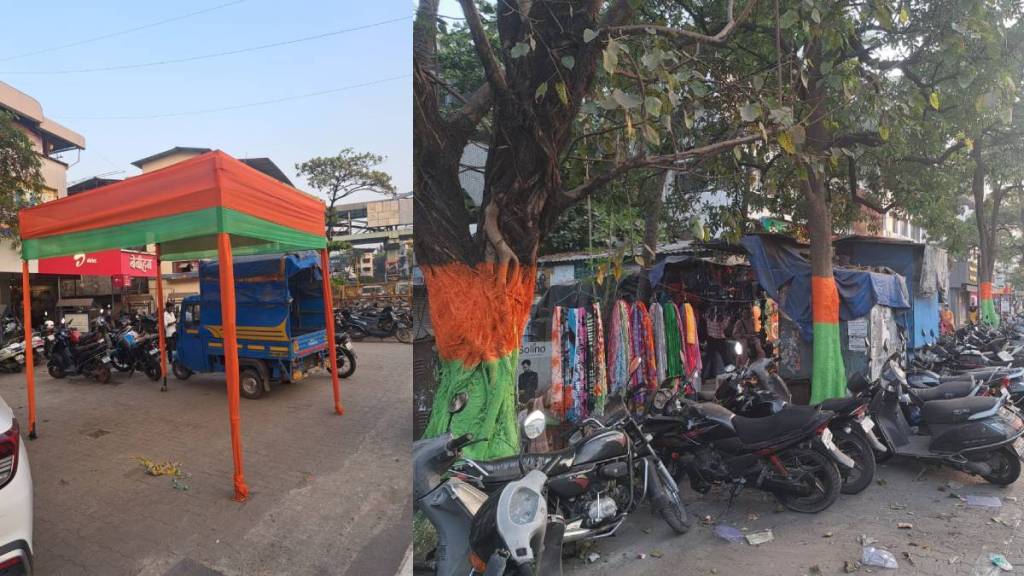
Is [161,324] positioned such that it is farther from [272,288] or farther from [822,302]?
[822,302]

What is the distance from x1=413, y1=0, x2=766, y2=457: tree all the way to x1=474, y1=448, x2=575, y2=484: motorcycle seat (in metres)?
0.06

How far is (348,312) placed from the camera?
195 cm

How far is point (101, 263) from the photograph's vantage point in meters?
2.14

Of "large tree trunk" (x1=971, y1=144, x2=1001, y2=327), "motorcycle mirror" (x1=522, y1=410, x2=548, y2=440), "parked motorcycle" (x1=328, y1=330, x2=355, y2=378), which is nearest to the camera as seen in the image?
"parked motorcycle" (x1=328, y1=330, x2=355, y2=378)

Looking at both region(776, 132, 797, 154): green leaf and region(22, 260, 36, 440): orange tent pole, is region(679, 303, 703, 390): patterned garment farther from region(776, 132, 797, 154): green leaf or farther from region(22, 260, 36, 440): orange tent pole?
region(22, 260, 36, 440): orange tent pole

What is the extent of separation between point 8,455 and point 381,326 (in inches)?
44.1

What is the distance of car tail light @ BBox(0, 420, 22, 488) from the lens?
158 cm

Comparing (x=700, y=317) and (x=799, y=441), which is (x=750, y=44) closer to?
(x=700, y=317)

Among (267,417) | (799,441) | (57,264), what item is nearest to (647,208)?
(799,441)

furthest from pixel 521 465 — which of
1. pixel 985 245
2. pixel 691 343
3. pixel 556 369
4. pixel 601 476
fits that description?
pixel 985 245

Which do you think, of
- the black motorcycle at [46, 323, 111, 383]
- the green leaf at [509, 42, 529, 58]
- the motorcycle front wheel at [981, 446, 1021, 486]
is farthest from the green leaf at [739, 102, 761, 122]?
the motorcycle front wheel at [981, 446, 1021, 486]

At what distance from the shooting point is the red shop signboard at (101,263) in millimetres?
2070

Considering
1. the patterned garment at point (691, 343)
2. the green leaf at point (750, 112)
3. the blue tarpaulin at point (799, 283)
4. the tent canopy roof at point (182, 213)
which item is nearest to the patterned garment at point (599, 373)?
the patterned garment at point (691, 343)

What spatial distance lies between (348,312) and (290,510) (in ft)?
2.15
